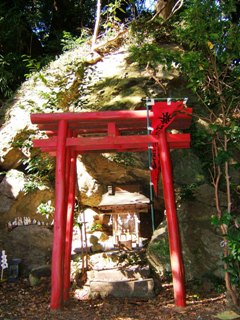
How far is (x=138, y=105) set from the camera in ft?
21.7

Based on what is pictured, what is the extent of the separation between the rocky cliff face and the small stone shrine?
828mm

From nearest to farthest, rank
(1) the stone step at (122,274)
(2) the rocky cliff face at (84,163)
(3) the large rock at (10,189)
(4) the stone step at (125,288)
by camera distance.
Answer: (4) the stone step at (125,288) → (1) the stone step at (122,274) → (2) the rocky cliff face at (84,163) → (3) the large rock at (10,189)

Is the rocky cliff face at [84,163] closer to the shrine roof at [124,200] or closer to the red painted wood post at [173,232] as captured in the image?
the shrine roof at [124,200]

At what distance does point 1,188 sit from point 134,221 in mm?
3173

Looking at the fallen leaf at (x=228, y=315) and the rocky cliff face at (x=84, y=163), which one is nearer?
the fallen leaf at (x=228, y=315)

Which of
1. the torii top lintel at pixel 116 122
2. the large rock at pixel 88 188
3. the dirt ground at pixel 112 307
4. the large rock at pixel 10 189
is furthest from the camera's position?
the large rock at pixel 88 188

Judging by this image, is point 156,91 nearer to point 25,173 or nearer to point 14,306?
point 25,173

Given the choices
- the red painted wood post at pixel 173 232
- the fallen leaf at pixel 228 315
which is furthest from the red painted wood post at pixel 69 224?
the fallen leaf at pixel 228 315

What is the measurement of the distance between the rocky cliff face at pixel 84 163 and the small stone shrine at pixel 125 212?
828 mm

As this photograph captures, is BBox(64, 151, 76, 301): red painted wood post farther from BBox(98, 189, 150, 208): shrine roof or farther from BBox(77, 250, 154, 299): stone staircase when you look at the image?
BBox(98, 189, 150, 208): shrine roof

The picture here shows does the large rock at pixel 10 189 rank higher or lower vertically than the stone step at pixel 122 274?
higher

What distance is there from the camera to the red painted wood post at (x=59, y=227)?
4.53 metres

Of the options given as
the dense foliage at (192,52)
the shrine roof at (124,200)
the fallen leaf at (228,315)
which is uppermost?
the dense foliage at (192,52)

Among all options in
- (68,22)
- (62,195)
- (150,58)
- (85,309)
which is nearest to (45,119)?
(62,195)
